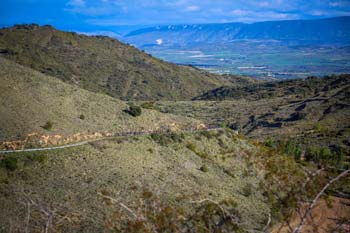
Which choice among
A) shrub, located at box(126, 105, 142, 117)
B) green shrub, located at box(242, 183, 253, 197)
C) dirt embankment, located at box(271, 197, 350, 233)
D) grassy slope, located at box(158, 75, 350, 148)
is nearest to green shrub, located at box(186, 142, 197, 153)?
green shrub, located at box(242, 183, 253, 197)

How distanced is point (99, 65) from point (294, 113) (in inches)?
3240

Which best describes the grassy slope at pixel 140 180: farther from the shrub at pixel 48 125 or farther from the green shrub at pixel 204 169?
the shrub at pixel 48 125

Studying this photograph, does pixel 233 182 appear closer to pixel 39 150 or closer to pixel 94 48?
pixel 39 150

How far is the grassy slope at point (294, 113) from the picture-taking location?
75.8 metres

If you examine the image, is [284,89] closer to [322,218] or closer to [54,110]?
[54,110]

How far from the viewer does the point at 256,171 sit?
1550 inches

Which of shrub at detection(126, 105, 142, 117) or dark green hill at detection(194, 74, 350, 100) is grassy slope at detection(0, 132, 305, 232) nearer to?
shrub at detection(126, 105, 142, 117)

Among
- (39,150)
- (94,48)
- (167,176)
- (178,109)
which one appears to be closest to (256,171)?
(167,176)

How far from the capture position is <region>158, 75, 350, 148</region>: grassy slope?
75.8 m

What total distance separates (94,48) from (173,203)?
5808 inches

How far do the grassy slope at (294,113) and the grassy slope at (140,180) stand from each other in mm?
34265

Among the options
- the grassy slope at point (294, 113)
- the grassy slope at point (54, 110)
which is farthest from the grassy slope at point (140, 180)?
the grassy slope at point (294, 113)

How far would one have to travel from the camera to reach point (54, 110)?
3931 cm

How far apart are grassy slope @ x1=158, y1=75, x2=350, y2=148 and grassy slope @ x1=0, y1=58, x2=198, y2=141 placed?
118 feet
